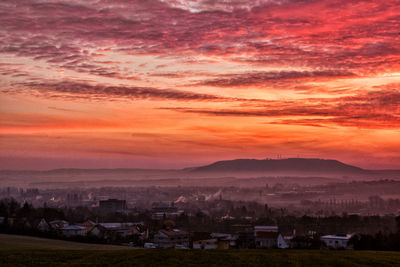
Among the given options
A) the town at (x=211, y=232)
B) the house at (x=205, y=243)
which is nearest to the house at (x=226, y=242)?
the town at (x=211, y=232)

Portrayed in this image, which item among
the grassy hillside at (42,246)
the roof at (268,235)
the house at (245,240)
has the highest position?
the grassy hillside at (42,246)

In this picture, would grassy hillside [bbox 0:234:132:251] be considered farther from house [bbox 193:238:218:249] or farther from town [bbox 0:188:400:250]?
house [bbox 193:238:218:249]

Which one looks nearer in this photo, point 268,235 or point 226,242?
point 226,242

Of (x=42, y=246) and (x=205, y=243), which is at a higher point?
(x=42, y=246)

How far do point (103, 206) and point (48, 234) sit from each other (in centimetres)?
12793

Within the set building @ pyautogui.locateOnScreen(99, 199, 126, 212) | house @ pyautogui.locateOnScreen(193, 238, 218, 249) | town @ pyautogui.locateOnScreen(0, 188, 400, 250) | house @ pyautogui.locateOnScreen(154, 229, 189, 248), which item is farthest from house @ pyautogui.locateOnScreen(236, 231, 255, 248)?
building @ pyautogui.locateOnScreen(99, 199, 126, 212)

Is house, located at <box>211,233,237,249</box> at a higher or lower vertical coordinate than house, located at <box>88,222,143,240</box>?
lower

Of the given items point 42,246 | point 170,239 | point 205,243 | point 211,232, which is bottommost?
point 211,232

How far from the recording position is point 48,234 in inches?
1986

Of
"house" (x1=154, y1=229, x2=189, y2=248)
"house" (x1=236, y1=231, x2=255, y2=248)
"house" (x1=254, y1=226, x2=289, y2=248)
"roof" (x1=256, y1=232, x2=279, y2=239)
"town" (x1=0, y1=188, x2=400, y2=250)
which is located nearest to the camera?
"town" (x1=0, y1=188, x2=400, y2=250)

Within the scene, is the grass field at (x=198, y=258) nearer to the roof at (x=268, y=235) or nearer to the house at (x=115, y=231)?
the roof at (x=268, y=235)

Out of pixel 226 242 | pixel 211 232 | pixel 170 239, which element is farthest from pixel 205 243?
pixel 211 232

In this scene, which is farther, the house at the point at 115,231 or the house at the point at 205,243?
the house at the point at 115,231

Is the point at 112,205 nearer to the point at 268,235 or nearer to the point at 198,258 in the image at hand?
the point at 268,235
